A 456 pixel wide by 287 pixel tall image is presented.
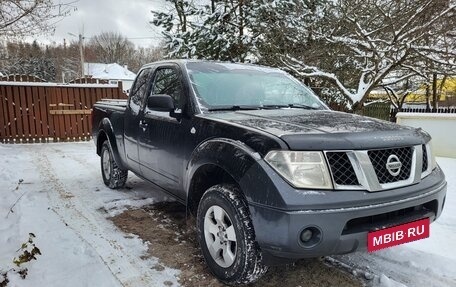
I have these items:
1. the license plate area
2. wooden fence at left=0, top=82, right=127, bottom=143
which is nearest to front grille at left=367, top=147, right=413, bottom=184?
the license plate area

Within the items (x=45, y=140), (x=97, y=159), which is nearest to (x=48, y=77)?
(x=45, y=140)

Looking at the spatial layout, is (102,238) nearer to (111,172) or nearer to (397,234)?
(111,172)

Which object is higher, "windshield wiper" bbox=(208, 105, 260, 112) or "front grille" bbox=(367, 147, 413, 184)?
"windshield wiper" bbox=(208, 105, 260, 112)

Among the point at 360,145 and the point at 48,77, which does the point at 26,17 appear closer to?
the point at 360,145

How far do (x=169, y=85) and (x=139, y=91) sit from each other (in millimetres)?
907

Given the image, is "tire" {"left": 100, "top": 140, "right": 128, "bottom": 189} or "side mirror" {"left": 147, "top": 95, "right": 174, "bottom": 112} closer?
"side mirror" {"left": 147, "top": 95, "right": 174, "bottom": 112}

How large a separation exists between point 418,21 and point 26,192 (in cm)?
897

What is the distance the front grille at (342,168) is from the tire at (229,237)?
2.12 ft

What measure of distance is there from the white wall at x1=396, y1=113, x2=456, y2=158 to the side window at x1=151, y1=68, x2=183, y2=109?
6.27 meters

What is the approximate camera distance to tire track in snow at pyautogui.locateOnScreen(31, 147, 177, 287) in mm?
2865

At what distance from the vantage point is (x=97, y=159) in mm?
8266

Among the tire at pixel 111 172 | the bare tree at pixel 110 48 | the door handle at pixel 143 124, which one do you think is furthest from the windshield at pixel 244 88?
the bare tree at pixel 110 48

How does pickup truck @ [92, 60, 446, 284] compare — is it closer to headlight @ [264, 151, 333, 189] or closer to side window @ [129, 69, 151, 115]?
headlight @ [264, 151, 333, 189]

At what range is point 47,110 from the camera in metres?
10.8
